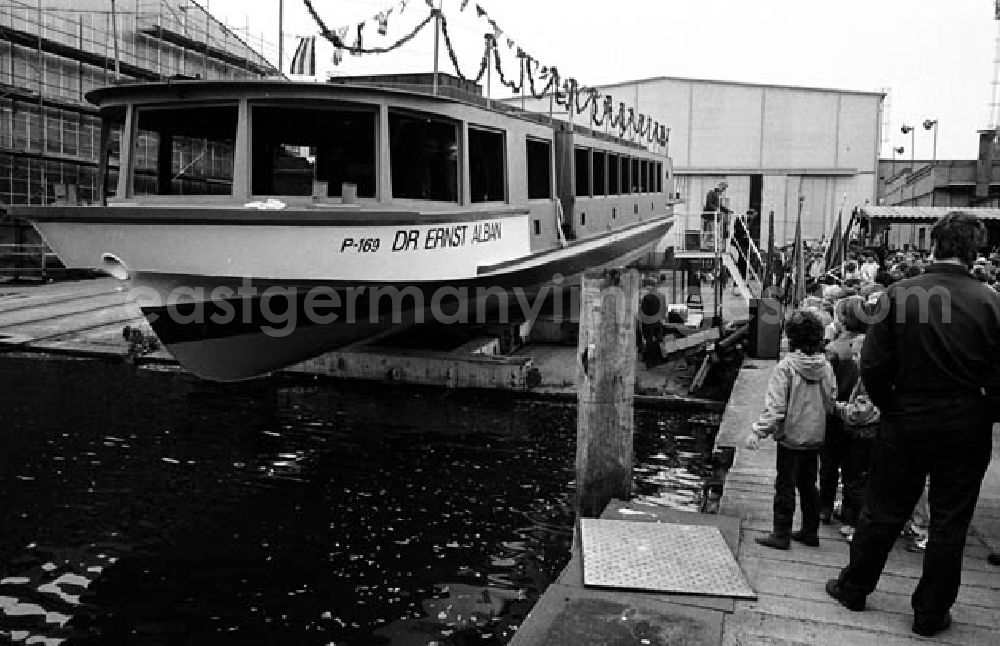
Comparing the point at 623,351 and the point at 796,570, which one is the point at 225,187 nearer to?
the point at 623,351

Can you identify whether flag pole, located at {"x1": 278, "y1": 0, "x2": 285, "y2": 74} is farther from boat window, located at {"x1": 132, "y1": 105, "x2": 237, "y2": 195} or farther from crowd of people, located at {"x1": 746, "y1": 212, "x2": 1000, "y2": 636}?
crowd of people, located at {"x1": 746, "y1": 212, "x2": 1000, "y2": 636}

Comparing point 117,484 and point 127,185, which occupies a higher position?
point 127,185

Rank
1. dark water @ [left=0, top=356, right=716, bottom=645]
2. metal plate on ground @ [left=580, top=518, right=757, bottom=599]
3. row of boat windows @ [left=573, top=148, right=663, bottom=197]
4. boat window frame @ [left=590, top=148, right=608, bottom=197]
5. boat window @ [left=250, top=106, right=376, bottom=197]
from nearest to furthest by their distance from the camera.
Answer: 1. metal plate on ground @ [left=580, top=518, right=757, bottom=599]
2. dark water @ [left=0, top=356, right=716, bottom=645]
3. boat window @ [left=250, top=106, right=376, bottom=197]
4. row of boat windows @ [left=573, top=148, right=663, bottom=197]
5. boat window frame @ [left=590, top=148, right=608, bottom=197]

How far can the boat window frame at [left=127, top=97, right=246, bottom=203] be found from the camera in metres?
8.39

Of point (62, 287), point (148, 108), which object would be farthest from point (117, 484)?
point (62, 287)

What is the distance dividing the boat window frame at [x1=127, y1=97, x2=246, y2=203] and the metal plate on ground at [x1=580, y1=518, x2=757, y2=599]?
5.21 m

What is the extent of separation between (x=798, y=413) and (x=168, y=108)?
696 cm

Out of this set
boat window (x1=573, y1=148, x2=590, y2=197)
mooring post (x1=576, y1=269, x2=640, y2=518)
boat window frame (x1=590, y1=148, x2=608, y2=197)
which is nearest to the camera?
mooring post (x1=576, y1=269, x2=640, y2=518)

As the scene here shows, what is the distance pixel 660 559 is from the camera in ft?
15.3

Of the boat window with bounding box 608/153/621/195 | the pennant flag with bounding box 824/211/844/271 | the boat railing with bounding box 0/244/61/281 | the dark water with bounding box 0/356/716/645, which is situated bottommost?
the dark water with bounding box 0/356/716/645

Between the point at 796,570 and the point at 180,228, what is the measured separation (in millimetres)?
5891

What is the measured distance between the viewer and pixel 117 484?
7.88 meters

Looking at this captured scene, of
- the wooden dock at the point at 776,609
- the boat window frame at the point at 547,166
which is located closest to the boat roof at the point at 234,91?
the boat window frame at the point at 547,166

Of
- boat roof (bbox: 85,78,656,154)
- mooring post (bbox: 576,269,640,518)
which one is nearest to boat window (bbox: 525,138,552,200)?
boat roof (bbox: 85,78,656,154)
